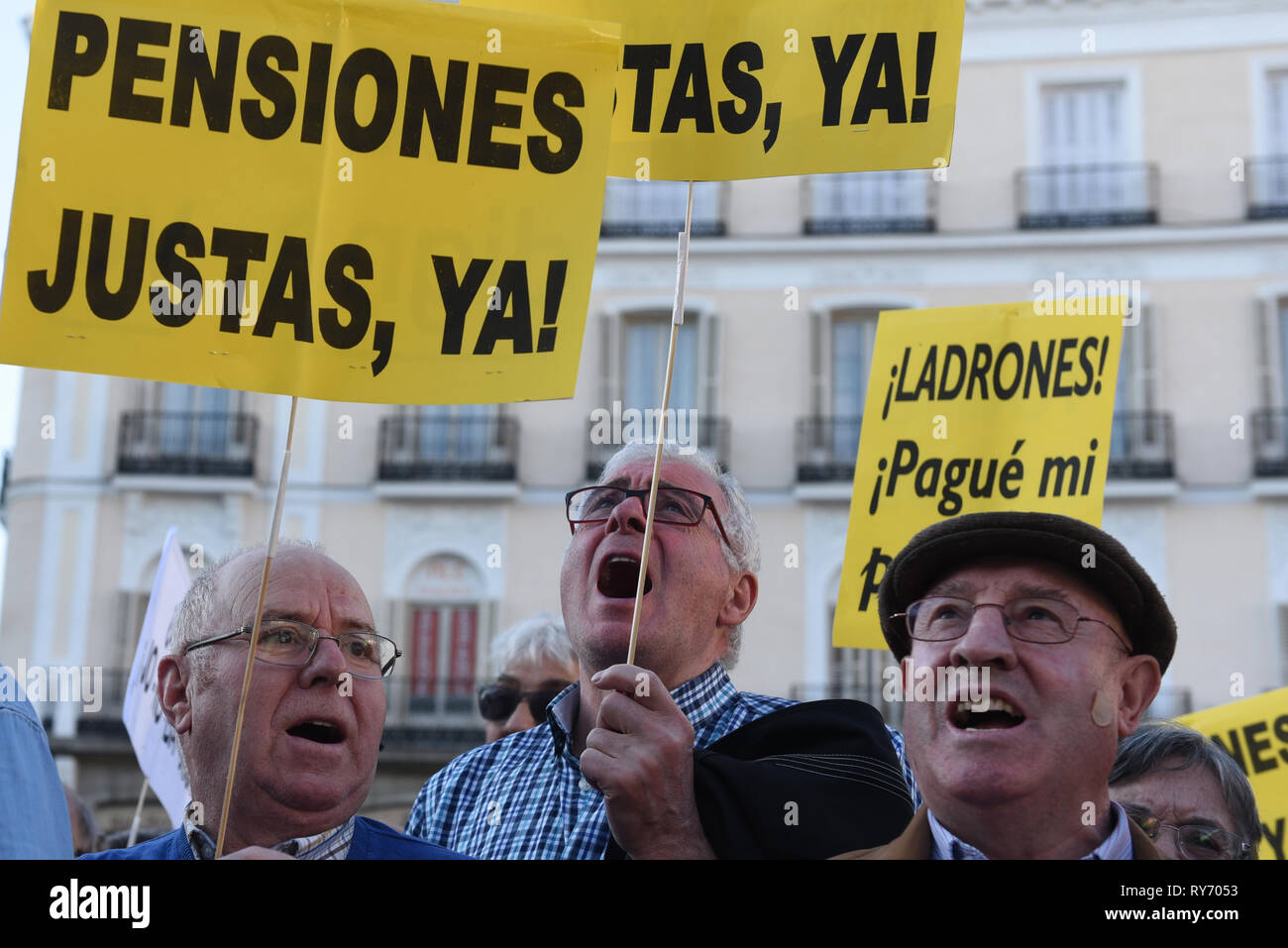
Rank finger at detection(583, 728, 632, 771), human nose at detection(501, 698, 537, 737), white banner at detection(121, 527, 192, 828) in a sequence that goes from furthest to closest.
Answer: white banner at detection(121, 527, 192, 828) → human nose at detection(501, 698, 537, 737) → finger at detection(583, 728, 632, 771)

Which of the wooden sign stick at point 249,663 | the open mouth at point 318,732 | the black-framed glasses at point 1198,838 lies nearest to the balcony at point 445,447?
the black-framed glasses at point 1198,838

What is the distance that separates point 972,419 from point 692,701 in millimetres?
2227

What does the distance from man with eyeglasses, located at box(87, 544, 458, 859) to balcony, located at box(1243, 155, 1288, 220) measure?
1948 centimetres

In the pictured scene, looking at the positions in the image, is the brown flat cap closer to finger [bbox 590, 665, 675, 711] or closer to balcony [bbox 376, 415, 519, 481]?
finger [bbox 590, 665, 675, 711]

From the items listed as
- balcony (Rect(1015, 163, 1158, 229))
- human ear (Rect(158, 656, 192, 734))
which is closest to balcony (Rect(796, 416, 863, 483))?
balcony (Rect(1015, 163, 1158, 229))

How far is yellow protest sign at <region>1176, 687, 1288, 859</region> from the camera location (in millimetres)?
4730

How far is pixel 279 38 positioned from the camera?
3.27 meters

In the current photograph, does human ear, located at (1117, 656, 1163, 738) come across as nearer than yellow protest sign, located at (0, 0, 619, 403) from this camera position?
Yes

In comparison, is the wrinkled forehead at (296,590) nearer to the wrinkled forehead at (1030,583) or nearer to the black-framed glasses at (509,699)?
the wrinkled forehead at (1030,583)

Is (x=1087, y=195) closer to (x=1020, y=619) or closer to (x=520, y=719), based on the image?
(x=520, y=719)

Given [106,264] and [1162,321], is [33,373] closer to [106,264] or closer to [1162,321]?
[1162,321]

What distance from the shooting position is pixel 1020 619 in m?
2.52

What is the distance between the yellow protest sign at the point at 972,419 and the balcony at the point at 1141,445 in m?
15.0
